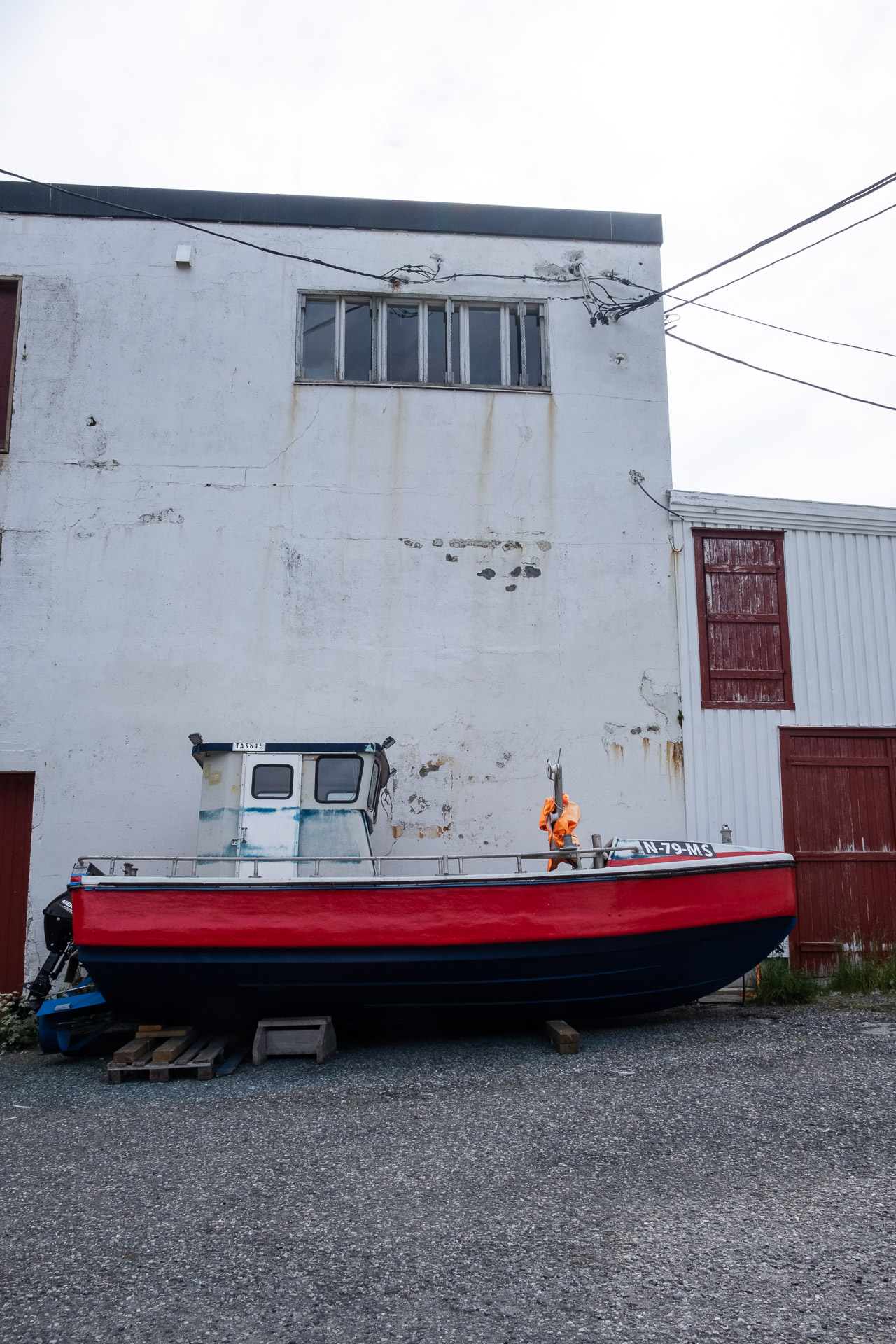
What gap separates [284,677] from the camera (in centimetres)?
858

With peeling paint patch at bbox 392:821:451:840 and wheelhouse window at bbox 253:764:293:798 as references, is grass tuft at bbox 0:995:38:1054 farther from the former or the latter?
peeling paint patch at bbox 392:821:451:840

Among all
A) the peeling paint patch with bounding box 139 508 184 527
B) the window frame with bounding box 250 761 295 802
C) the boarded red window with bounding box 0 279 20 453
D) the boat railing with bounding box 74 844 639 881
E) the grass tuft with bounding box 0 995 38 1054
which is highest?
the boarded red window with bounding box 0 279 20 453

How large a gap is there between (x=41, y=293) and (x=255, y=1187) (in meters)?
8.73

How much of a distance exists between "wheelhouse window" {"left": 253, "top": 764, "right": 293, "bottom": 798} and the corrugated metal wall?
3971mm

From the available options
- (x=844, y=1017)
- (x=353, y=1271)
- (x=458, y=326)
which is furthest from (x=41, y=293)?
(x=844, y=1017)

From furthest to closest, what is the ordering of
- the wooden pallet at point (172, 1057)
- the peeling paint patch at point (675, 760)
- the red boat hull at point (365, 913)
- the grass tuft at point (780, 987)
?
the peeling paint patch at point (675, 760)
the grass tuft at point (780, 987)
the red boat hull at point (365, 913)
the wooden pallet at point (172, 1057)

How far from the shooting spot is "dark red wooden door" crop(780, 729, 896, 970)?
8.54 metres

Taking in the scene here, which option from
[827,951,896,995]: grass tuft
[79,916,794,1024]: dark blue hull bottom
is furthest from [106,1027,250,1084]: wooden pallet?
[827,951,896,995]: grass tuft

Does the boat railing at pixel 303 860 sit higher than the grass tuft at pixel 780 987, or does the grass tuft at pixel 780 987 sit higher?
the boat railing at pixel 303 860

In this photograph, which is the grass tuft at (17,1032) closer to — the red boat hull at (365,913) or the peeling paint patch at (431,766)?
the red boat hull at (365,913)

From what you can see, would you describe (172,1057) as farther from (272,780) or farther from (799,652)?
(799,652)

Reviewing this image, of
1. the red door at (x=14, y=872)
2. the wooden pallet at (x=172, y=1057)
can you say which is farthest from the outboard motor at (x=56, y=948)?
the red door at (x=14, y=872)

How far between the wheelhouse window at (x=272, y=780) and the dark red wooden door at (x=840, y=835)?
193 inches

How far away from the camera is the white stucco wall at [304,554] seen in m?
8.45
